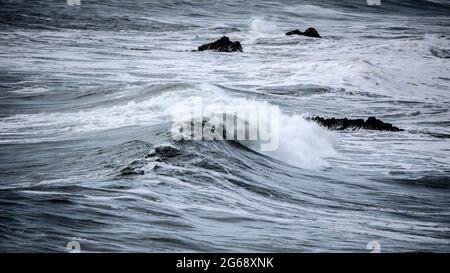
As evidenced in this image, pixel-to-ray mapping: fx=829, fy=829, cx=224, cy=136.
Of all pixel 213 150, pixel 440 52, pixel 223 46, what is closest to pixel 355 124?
pixel 213 150

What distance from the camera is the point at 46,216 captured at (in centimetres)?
683

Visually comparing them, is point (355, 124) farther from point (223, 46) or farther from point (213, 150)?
point (223, 46)

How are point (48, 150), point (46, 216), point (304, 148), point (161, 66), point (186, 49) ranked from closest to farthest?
point (46, 216) < point (48, 150) < point (304, 148) < point (161, 66) < point (186, 49)

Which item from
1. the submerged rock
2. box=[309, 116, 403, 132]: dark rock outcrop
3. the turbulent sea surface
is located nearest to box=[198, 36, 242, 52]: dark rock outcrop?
the turbulent sea surface

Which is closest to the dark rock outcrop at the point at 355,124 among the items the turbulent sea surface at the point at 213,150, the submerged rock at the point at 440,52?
the turbulent sea surface at the point at 213,150

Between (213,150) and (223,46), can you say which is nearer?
(213,150)

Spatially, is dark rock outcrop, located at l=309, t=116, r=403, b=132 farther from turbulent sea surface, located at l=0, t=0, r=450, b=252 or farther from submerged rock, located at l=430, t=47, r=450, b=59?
submerged rock, located at l=430, t=47, r=450, b=59

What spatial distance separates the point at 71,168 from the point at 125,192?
1695 mm

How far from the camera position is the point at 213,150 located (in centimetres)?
1043

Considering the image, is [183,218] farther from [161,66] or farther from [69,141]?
[161,66]

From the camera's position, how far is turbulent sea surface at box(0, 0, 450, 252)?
23.1 feet

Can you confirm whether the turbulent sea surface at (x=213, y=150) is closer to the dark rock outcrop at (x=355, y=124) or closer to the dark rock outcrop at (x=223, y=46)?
the dark rock outcrop at (x=355, y=124)

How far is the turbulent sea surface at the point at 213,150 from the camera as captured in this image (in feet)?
23.1
